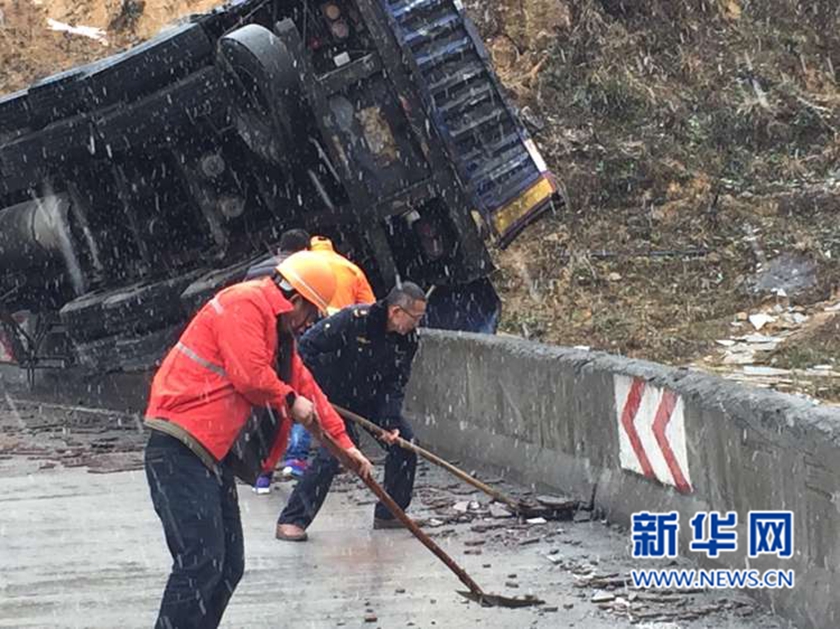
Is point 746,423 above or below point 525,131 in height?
below

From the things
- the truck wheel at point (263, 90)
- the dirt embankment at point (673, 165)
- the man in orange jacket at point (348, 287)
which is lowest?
the dirt embankment at point (673, 165)

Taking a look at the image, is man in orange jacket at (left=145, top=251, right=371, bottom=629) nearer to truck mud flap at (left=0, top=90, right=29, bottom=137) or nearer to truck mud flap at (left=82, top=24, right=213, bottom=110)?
truck mud flap at (left=82, top=24, right=213, bottom=110)

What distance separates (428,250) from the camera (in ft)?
39.9

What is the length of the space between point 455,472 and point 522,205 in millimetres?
3606

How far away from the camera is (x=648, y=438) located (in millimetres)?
8078

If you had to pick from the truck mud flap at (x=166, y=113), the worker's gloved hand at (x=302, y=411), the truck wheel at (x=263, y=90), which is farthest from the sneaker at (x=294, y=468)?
the worker's gloved hand at (x=302, y=411)

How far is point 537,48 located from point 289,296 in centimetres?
1800

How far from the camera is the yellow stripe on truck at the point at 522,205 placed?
39.5 ft

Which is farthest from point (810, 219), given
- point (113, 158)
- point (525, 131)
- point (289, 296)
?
point (289, 296)

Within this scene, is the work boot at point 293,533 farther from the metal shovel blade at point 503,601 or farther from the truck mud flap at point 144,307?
the truck mud flap at point 144,307

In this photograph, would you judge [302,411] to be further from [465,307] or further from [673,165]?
[673,165]

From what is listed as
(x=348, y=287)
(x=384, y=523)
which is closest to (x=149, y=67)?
(x=348, y=287)

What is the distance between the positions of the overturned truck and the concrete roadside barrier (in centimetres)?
111

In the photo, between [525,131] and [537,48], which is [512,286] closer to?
[537,48]
